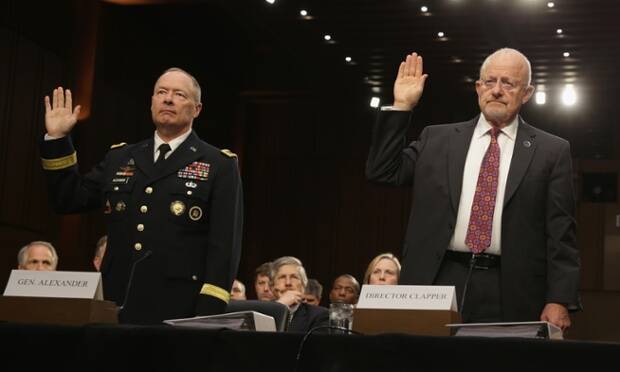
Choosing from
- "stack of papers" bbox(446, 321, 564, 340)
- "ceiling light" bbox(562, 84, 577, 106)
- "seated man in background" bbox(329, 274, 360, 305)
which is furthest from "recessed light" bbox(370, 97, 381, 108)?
"stack of papers" bbox(446, 321, 564, 340)

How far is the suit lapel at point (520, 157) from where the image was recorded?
9.55 feet

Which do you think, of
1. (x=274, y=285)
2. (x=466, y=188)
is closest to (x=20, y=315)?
(x=466, y=188)

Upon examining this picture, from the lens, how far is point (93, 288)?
233 centimetres

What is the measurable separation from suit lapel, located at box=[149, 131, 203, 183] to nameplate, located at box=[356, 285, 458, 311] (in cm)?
114

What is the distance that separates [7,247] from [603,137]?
7008mm

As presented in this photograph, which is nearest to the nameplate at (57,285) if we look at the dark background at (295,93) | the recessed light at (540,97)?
the dark background at (295,93)

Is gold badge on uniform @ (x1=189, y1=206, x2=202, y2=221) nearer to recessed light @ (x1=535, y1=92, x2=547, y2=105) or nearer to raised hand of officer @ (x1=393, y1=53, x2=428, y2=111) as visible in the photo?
raised hand of officer @ (x1=393, y1=53, x2=428, y2=111)

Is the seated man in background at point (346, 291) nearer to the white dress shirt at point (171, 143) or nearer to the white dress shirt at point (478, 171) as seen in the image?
the white dress shirt at point (171, 143)

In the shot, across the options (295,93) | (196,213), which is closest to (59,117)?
(196,213)

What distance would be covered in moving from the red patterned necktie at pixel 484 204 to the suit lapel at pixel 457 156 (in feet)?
0.17

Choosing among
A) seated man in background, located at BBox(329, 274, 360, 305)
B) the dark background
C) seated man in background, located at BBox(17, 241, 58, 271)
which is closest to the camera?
seated man in background, located at BBox(17, 241, 58, 271)

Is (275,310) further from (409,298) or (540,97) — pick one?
(540,97)

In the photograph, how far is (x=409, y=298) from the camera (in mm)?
2203

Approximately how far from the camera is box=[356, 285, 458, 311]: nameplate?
7.13ft
